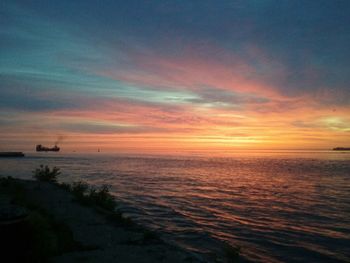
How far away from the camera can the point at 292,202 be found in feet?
84.3

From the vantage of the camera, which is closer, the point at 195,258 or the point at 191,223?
the point at 195,258

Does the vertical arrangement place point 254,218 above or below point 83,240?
below

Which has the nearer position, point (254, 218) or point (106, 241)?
point (106, 241)

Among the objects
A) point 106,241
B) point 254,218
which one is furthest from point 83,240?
point 254,218

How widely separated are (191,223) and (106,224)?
628 centimetres

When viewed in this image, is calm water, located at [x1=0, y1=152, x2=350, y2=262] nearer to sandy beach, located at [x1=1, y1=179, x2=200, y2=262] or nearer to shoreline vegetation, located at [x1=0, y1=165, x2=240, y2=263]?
shoreline vegetation, located at [x1=0, y1=165, x2=240, y2=263]

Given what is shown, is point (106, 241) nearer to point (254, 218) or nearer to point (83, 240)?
point (83, 240)

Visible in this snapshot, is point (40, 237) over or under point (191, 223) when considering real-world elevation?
over

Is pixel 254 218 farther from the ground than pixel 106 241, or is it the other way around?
pixel 106 241

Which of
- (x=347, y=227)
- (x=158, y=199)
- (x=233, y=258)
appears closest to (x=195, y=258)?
(x=233, y=258)

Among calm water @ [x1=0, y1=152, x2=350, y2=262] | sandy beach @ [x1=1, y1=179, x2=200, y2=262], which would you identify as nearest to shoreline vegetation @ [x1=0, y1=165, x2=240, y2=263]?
sandy beach @ [x1=1, y1=179, x2=200, y2=262]

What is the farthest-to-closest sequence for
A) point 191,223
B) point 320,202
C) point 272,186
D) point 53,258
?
point 272,186, point 320,202, point 191,223, point 53,258

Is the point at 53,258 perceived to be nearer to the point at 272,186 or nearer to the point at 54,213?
the point at 54,213

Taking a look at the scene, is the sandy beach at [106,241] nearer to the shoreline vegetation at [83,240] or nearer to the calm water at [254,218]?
the shoreline vegetation at [83,240]
